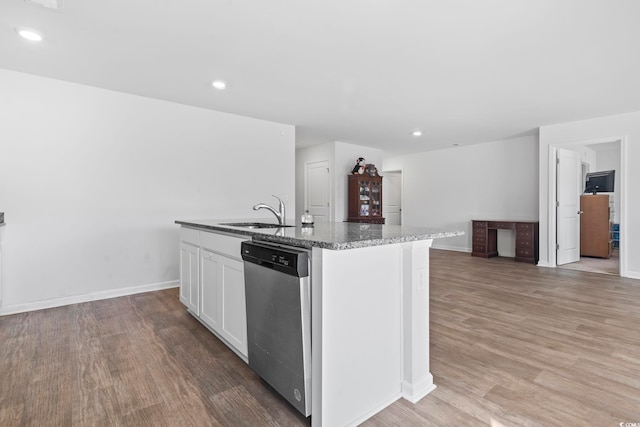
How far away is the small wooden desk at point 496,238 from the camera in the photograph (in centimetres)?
555

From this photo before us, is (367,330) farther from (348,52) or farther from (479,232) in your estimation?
(479,232)

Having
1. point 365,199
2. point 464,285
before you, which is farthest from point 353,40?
point 365,199

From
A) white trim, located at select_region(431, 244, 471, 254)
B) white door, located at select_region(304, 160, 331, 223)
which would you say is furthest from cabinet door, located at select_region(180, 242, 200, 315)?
white trim, located at select_region(431, 244, 471, 254)

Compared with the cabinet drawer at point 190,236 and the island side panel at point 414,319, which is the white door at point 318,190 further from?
the island side panel at point 414,319

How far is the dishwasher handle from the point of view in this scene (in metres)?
1.40

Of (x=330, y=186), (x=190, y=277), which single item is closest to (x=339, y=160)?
(x=330, y=186)

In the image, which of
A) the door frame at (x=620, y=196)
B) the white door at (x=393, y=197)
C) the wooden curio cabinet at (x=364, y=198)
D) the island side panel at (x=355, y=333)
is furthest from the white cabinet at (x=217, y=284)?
the white door at (x=393, y=197)

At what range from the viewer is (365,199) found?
6.67m

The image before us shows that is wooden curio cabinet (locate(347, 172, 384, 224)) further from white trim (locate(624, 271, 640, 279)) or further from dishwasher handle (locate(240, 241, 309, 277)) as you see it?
dishwasher handle (locate(240, 241, 309, 277))

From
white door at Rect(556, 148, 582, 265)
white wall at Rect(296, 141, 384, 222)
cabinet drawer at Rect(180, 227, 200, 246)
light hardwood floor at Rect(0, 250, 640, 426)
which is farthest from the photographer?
white wall at Rect(296, 141, 384, 222)

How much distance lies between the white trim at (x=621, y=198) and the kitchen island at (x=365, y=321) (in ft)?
15.0

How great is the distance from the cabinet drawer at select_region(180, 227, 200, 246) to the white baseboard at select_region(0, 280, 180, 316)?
1.27 metres

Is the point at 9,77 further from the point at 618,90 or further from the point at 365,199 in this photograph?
the point at 618,90

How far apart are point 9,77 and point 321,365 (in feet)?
13.2
